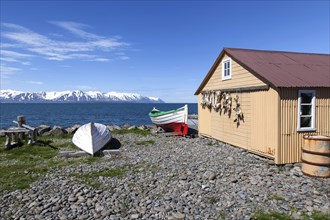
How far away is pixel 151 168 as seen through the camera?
1112 cm

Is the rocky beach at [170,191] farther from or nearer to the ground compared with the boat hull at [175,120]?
nearer to the ground

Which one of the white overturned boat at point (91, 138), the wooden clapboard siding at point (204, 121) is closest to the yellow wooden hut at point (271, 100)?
the wooden clapboard siding at point (204, 121)

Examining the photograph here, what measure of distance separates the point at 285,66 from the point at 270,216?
9202 millimetres

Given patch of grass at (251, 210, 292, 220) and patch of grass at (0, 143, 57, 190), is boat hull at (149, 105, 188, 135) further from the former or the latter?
patch of grass at (251, 210, 292, 220)

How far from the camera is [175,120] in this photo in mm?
21594

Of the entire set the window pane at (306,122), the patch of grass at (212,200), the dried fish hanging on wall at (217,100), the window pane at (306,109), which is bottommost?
the patch of grass at (212,200)

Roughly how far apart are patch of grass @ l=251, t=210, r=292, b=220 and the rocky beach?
0.20 feet

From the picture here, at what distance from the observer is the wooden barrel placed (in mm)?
9766

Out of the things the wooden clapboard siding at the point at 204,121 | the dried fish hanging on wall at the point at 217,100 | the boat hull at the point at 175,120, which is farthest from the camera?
the boat hull at the point at 175,120

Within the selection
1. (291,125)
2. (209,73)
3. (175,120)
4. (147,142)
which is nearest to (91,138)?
(147,142)

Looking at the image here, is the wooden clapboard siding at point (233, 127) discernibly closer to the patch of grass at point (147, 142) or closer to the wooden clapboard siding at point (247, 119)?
the wooden clapboard siding at point (247, 119)

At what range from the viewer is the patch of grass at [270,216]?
663cm

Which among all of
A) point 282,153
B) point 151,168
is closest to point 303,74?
point 282,153

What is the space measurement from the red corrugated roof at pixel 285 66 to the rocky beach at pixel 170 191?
3.80 m
